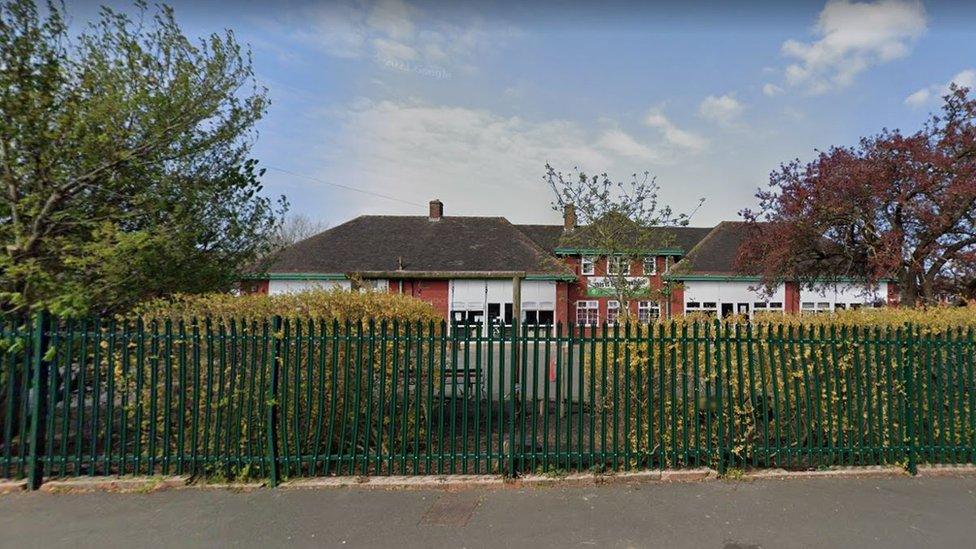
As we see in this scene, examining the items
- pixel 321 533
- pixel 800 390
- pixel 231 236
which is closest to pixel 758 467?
pixel 800 390

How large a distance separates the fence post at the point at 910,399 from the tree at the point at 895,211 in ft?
30.1

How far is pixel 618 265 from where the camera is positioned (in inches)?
399

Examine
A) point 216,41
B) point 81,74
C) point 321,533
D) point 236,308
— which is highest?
point 216,41

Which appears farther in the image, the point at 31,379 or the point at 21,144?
the point at 21,144

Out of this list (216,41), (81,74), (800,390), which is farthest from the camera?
(216,41)

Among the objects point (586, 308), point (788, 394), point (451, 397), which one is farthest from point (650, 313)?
point (586, 308)

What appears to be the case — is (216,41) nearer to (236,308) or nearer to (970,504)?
(236,308)

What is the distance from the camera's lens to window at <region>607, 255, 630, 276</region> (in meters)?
10.1

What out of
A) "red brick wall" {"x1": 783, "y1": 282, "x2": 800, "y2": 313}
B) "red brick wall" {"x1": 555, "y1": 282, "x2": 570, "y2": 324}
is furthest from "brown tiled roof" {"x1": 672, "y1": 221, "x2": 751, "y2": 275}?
"red brick wall" {"x1": 555, "y1": 282, "x2": 570, "y2": 324}

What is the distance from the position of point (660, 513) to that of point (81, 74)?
26.2ft

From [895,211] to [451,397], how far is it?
13882mm

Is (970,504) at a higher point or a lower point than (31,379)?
lower

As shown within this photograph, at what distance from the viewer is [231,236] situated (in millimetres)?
6328

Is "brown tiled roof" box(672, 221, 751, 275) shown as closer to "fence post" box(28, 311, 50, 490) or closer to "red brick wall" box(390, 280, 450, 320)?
"red brick wall" box(390, 280, 450, 320)
